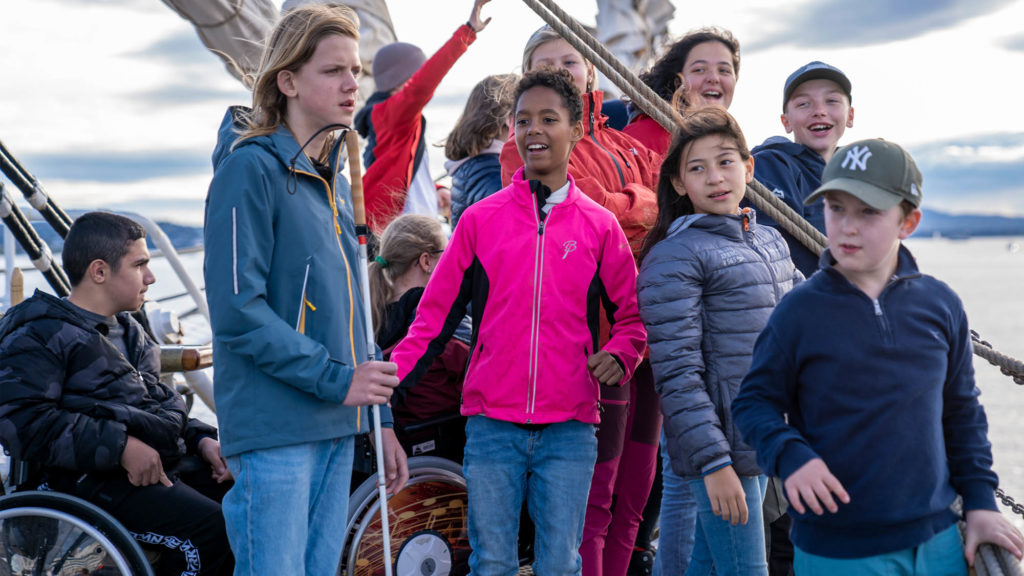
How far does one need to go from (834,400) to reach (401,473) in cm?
108

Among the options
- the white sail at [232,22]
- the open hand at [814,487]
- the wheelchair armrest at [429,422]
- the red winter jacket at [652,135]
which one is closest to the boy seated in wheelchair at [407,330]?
the wheelchair armrest at [429,422]

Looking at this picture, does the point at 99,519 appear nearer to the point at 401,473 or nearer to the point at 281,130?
the point at 401,473

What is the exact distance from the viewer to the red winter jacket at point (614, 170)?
290 centimetres

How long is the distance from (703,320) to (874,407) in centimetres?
62

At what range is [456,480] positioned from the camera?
3.01m

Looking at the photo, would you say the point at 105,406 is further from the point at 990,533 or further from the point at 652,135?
the point at 990,533

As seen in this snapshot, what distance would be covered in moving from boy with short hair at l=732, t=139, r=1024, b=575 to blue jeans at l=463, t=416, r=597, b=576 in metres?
0.74

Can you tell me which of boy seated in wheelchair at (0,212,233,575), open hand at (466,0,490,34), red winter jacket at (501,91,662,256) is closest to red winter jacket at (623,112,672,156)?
red winter jacket at (501,91,662,256)

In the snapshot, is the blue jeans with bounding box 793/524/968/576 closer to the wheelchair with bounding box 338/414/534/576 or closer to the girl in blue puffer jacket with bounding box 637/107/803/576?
the girl in blue puffer jacket with bounding box 637/107/803/576

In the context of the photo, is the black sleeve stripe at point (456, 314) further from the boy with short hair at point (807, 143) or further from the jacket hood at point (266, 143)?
the boy with short hair at point (807, 143)

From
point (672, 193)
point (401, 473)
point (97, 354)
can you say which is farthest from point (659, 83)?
point (97, 354)

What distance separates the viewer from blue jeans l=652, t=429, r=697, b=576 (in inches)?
101

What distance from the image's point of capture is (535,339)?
248cm

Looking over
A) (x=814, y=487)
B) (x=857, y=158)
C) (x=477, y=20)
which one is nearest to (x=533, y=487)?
(x=814, y=487)
